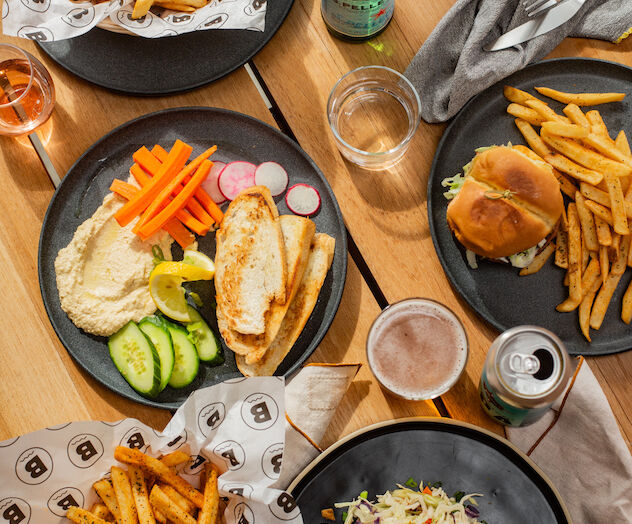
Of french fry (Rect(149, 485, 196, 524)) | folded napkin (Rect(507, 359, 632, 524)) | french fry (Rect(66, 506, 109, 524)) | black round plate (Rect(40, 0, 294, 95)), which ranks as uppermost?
black round plate (Rect(40, 0, 294, 95))

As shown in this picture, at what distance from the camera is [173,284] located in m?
2.09

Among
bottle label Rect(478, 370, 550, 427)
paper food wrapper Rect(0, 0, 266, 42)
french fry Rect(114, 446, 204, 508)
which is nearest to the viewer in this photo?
bottle label Rect(478, 370, 550, 427)

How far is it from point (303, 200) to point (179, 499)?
3.38ft

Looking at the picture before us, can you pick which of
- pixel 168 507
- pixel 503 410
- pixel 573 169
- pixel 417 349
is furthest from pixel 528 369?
pixel 168 507

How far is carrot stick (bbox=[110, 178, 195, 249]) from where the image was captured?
2.15 metres

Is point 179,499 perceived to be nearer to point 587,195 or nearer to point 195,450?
point 195,450

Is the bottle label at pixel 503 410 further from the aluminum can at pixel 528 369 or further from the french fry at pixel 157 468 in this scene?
the french fry at pixel 157 468

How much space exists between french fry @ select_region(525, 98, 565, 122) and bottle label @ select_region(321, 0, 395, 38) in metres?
0.57

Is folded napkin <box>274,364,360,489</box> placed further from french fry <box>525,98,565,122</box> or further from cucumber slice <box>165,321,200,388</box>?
french fry <box>525,98,565,122</box>

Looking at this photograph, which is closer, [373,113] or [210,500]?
[210,500]

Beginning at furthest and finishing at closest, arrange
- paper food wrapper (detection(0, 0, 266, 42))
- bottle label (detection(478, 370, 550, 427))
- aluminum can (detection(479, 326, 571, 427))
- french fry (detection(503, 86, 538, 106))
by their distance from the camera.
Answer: french fry (detection(503, 86, 538, 106)), paper food wrapper (detection(0, 0, 266, 42)), bottle label (detection(478, 370, 550, 427)), aluminum can (detection(479, 326, 571, 427))

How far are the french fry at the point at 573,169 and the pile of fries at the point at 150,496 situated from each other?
4.81 feet

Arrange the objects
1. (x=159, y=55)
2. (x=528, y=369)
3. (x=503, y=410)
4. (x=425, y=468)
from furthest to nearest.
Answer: (x=159, y=55), (x=425, y=468), (x=503, y=410), (x=528, y=369)

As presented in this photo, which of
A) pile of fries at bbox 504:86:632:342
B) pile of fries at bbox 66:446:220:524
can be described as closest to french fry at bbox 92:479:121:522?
pile of fries at bbox 66:446:220:524
